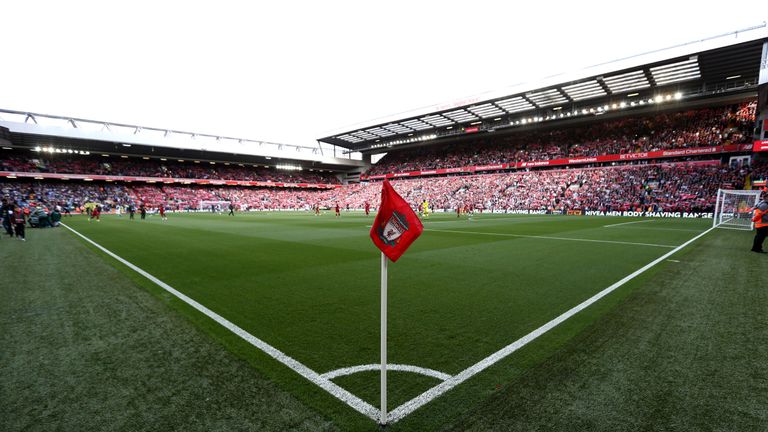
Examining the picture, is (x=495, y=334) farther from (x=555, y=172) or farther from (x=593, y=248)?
(x=555, y=172)

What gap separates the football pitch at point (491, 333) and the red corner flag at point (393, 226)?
1309 millimetres

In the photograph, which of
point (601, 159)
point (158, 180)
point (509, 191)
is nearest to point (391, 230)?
point (509, 191)

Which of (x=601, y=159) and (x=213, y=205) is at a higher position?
(x=601, y=159)

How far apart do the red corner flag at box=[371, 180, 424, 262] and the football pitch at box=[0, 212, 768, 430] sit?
4.29 feet

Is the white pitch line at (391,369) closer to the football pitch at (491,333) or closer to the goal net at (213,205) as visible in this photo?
the football pitch at (491,333)

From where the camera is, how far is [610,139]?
47.4 metres

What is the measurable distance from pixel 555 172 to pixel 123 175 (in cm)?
7249

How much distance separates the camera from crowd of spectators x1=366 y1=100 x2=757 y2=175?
38.2 m

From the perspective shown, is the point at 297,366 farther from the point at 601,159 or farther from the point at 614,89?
the point at 601,159

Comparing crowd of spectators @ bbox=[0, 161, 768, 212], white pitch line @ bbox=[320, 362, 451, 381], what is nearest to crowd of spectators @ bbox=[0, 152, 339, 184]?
crowd of spectators @ bbox=[0, 161, 768, 212]

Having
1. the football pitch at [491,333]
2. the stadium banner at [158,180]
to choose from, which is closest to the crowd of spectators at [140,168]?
the stadium banner at [158,180]

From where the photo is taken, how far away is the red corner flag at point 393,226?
8.01ft

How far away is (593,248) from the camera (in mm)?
11398

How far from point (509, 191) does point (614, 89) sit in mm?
18098
